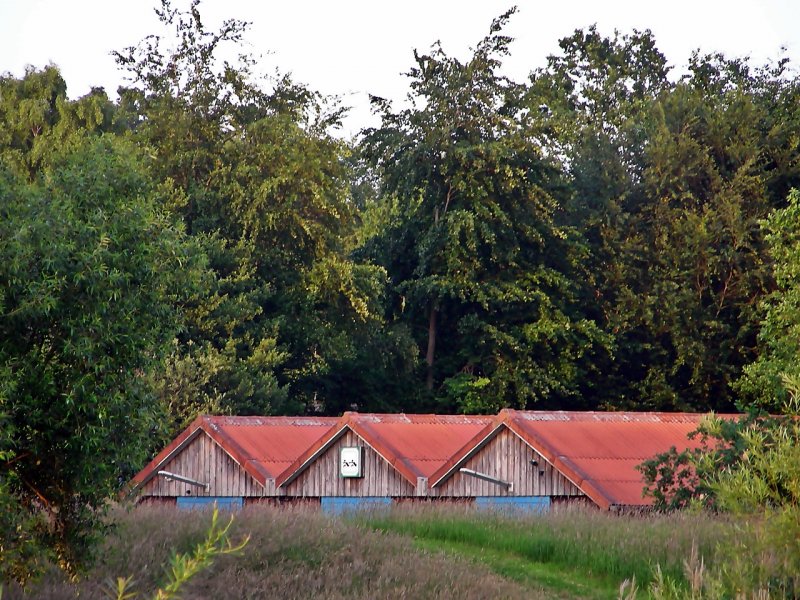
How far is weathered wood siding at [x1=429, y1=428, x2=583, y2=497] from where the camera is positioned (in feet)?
97.5

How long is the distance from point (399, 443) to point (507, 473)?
3379 mm

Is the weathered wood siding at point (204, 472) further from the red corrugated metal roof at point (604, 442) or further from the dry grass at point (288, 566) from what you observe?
the dry grass at point (288, 566)

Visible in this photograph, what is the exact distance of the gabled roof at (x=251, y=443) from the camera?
3291 cm

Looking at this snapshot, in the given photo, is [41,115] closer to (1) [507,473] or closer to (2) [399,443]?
(2) [399,443]

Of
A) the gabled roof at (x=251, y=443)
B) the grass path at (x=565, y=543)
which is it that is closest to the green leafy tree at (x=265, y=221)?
the gabled roof at (x=251, y=443)

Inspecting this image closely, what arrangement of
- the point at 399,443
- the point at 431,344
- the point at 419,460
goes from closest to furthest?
the point at 419,460 → the point at 399,443 → the point at 431,344

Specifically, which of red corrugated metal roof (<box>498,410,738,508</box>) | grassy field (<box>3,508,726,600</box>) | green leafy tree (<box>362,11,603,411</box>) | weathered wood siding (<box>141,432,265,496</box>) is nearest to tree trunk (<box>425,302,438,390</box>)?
green leafy tree (<box>362,11,603,411</box>)

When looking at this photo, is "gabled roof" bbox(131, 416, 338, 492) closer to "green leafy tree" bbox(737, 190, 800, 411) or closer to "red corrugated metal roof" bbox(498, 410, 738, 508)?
"red corrugated metal roof" bbox(498, 410, 738, 508)

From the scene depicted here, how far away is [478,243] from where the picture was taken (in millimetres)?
48406

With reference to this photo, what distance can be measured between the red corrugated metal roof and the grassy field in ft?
19.0

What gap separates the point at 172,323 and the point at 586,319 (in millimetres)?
35730

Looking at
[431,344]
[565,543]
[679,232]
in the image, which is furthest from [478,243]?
[565,543]

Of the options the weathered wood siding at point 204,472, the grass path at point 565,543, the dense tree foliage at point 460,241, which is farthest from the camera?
the dense tree foliage at point 460,241

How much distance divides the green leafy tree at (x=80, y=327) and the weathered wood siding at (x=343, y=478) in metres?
15.6
